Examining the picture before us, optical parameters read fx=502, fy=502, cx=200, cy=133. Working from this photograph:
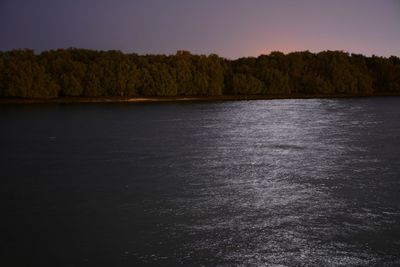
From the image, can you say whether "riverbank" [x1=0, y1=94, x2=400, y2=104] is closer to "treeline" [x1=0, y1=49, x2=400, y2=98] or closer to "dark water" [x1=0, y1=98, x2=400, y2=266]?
"treeline" [x1=0, y1=49, x2=400, y2=98]

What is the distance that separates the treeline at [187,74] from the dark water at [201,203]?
4245cm

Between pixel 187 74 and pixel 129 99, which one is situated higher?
pixel 187 74

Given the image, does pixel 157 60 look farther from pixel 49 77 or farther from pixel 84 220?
pixel 84 220

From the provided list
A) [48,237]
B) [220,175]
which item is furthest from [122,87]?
[48,237]

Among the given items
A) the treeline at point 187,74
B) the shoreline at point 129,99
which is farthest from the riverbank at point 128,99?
the treeline at point 187,74

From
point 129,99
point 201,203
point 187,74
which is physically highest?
point 187,74

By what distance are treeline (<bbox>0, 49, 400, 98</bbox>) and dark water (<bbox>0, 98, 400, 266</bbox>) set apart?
139 feet

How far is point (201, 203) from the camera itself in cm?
1009

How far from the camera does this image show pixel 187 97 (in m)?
67.1

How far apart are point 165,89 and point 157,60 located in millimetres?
9803

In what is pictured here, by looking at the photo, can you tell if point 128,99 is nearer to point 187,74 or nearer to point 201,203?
point 187,74

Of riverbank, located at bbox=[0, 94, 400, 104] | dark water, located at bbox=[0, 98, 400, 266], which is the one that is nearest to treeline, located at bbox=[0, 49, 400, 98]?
riverbank, located at bbox=[0, 94, 400, 104]

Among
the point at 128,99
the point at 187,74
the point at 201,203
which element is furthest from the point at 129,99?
the point at 201,203

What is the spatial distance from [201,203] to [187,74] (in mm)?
59828
